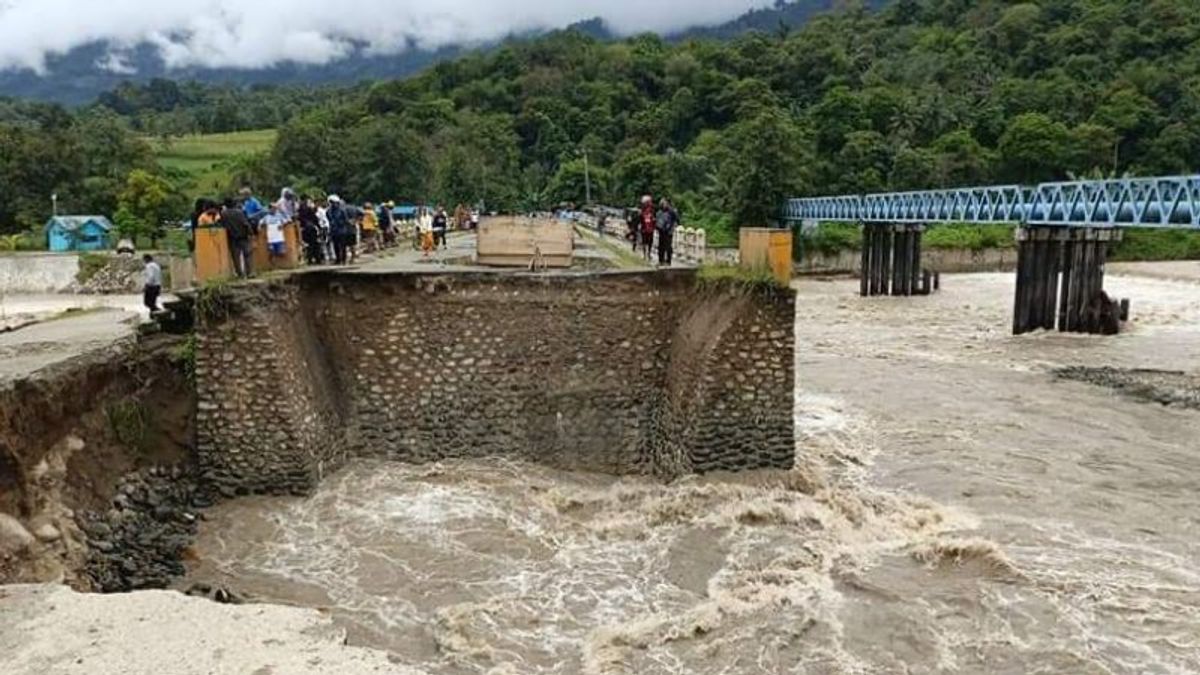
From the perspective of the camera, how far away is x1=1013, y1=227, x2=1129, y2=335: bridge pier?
33.8 metres

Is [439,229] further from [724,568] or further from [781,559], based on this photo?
[781,559]

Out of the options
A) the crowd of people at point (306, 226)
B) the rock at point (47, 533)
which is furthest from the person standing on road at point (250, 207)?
the rock at point (47, 533)

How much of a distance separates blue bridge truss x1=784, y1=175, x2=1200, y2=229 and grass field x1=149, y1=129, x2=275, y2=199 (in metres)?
46.2

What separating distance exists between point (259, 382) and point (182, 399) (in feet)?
3.84

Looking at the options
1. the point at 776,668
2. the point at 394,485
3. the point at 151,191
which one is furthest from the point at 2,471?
the point at 151,191

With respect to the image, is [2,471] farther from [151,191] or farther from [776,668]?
[151,191]

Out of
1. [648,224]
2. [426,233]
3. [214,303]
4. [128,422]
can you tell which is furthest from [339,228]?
[128,422]

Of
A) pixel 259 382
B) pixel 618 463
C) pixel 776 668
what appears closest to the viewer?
pixel 776 668

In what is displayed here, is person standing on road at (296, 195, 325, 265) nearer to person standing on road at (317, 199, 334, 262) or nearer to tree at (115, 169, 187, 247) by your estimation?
person standing on road at (317, 199, 334, 262)

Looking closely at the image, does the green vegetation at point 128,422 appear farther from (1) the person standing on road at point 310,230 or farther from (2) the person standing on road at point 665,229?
(2) the person standing on road at point 665,229

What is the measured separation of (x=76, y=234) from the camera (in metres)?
54.8

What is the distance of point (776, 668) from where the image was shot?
32.5 feet

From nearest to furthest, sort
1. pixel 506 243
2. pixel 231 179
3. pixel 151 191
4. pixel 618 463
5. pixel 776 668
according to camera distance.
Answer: pixel 776 668 → pixel 618 463 → pixel 506 243 → pixel 151 191 → pixel 231 179

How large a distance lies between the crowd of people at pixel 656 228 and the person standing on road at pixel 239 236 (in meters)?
6.96
